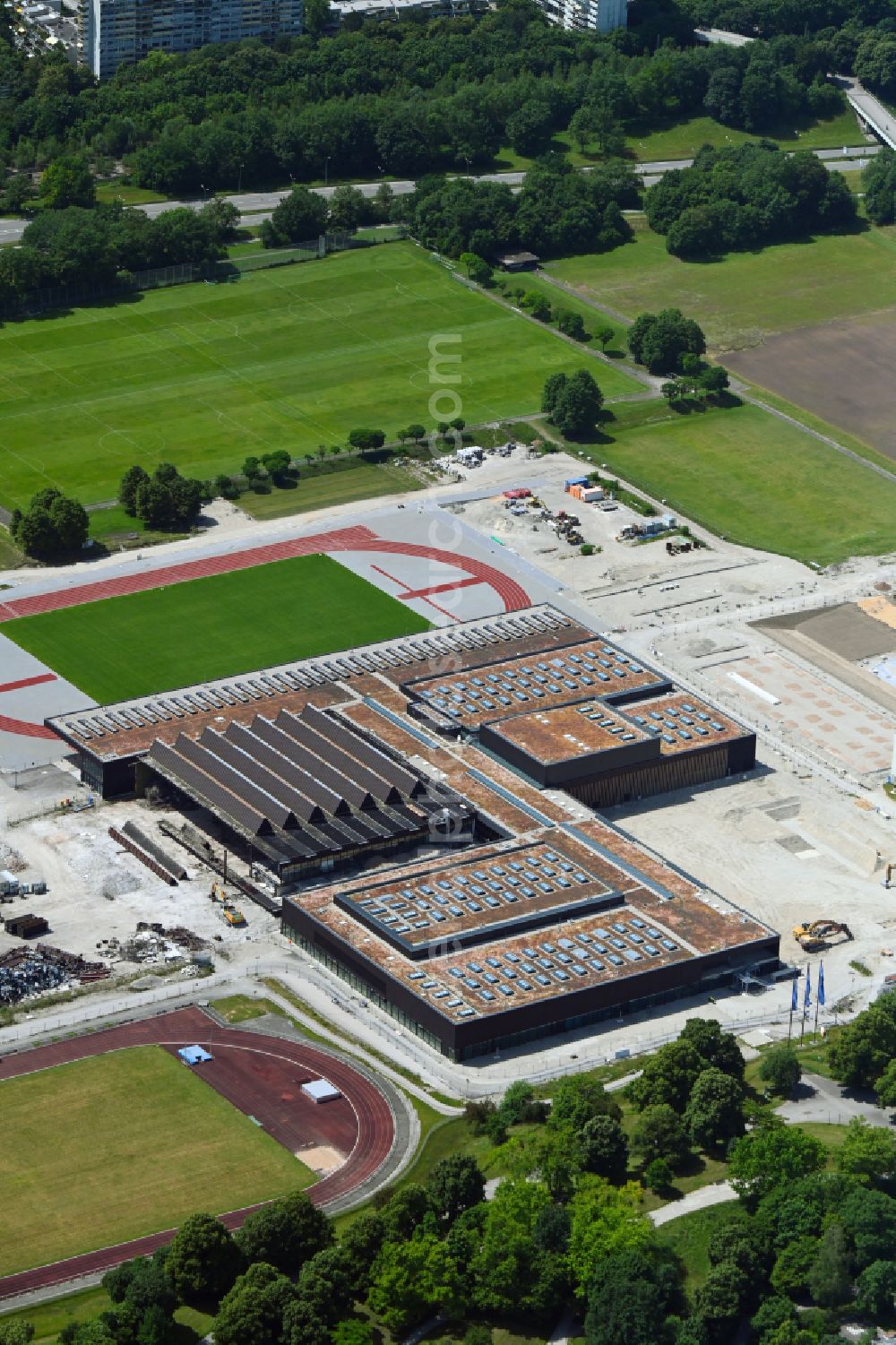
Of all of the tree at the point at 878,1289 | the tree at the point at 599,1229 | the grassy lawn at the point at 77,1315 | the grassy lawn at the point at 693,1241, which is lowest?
the grassy lawn at the point at 77,1315

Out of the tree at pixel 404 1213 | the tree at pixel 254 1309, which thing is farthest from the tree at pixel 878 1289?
the tree at pixel 254 1309

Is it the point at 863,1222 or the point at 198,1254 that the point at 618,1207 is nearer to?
the point at 863,1222

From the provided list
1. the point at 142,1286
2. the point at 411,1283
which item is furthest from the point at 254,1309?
the point at 411,1283

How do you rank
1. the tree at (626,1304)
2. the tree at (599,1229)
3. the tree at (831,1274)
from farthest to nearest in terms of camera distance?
the tree at (599,1229) < the tree at (831,1274) < the tree at (626,1304)

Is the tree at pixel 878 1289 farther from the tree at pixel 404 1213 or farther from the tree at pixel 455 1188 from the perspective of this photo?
the tree at pixel 404 1213

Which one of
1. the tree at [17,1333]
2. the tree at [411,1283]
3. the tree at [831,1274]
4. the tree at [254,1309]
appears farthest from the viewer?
the tree at [831,1274]

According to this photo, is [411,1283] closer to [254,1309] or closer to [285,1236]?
[285,1236]
